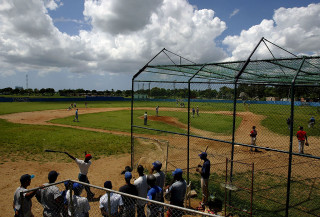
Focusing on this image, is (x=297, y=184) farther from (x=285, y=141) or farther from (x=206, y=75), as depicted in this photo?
(x=285, y=141)

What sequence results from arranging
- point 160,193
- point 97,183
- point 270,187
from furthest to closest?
1. point 97,183
2. point 270,187
3. point 160,193

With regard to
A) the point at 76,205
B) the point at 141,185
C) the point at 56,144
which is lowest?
the point at 56,144

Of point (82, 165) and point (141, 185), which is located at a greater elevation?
point (141, 185)

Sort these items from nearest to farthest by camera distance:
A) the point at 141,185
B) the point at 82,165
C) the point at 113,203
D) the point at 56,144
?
the point at 113,203
the point at 141,185
the point at 82,165
the point at 56,144

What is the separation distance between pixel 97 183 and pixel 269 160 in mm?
9485

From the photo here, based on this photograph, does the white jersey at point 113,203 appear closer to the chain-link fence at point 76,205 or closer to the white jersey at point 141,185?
the chain-link fence at point 76,205

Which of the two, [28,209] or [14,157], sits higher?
[28,209]

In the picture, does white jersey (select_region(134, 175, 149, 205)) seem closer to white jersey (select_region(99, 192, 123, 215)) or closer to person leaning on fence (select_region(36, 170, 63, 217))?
white jersey (select_region(99, 192, 123, 215))

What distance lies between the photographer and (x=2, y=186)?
8.23 metres

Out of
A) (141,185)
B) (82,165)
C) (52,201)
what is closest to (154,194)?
(141,185)

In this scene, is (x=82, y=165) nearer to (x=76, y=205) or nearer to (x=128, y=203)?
(x=76, y=205)

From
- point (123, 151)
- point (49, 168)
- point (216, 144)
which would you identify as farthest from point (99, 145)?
point (216, 144)

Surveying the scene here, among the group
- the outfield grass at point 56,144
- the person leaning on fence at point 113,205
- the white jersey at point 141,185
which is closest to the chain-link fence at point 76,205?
the person leaning on fence at point 113,205

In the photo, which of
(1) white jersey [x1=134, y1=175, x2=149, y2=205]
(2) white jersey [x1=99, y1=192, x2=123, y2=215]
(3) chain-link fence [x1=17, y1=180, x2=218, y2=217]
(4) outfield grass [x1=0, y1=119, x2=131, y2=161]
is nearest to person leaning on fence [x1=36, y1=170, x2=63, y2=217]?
(3) chain-link fence [x1=17, y1=180, x2=218, y2=217]
